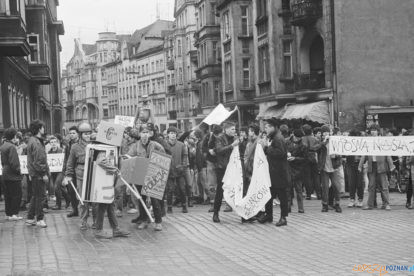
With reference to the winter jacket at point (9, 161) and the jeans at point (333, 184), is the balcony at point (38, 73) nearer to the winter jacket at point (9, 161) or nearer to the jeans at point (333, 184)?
the winter jacket at point (9, 161)

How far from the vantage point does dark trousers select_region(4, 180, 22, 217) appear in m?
14.4

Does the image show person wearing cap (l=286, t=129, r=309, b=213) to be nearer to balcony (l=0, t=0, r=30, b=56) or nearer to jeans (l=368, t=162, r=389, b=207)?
jeans (l=368, t=162, r=389, b=207)

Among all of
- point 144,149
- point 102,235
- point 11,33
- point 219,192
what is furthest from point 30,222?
point 11,33

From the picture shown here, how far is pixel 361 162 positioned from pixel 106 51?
125632 millimetres

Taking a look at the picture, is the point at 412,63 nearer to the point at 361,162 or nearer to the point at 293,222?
the point at 361,162

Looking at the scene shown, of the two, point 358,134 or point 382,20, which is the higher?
point 382,20

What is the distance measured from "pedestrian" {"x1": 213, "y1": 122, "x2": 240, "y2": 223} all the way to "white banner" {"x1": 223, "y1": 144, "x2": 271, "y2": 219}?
5.5 inches

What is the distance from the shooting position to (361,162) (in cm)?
1546

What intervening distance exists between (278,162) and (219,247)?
9.56 ft

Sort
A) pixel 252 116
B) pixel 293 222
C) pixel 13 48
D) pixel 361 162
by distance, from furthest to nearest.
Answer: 1. pixel 252 116
2. pixel 13 48
3. pixel 361 162
4. pixel 293 222

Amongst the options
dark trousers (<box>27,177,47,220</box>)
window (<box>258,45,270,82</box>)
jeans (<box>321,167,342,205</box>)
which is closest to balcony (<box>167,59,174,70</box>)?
window (<box>258,45,270,82</box>)

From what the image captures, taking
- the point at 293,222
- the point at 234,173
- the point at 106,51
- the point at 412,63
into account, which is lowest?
the point at 293,222

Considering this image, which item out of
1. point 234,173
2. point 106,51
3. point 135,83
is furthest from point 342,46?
point 106,51

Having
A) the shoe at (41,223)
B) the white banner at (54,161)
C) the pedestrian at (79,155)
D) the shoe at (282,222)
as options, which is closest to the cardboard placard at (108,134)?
the pedestrian at (79,155)
